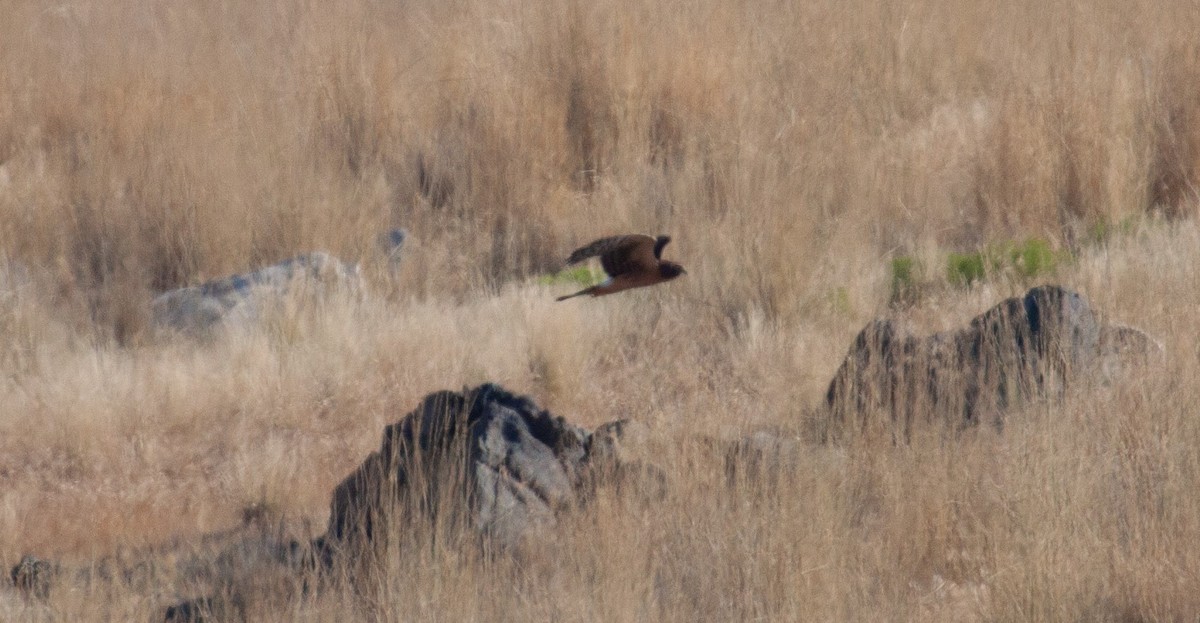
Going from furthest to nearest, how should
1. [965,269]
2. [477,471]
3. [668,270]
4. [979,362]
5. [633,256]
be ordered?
[965,269] → [979,362] → [477,471] → [668,270] → [633,256]

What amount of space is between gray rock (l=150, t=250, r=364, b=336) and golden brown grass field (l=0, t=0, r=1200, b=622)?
0.48 feet

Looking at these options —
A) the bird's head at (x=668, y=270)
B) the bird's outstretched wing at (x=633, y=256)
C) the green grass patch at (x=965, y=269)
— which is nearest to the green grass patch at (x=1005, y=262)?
the green grass patch at (x=965, y=269)

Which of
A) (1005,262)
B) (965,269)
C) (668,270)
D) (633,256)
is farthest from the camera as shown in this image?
(965,269)

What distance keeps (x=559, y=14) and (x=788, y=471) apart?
5.23 metres

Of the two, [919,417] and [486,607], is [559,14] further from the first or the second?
[486,607]

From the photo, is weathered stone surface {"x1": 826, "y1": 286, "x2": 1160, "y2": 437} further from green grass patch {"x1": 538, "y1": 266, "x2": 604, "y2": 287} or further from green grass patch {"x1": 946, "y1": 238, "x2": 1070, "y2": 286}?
green grass patch {"x1": 538, "y1": 266, "x2": 604, "y2": 287}

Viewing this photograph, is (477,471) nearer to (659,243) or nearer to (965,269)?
(659,243)

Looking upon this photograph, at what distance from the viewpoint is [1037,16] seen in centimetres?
998

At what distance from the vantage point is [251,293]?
7.67 m

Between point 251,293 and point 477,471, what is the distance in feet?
10.4

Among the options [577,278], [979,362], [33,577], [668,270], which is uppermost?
[668,270]

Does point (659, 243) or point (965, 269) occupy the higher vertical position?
point (659, 243)

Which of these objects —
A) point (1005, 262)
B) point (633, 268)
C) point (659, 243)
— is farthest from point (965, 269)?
point (633, 268)

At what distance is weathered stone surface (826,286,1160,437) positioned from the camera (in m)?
5.11
